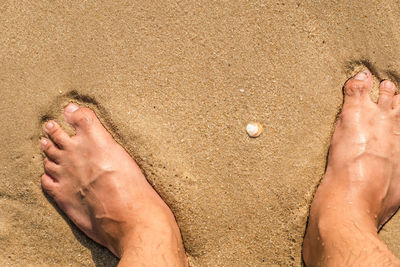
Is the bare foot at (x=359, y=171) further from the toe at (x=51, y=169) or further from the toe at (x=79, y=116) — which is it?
the toe at (x=51, y=169)

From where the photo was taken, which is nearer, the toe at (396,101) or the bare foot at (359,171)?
the bare foot at (359,171)

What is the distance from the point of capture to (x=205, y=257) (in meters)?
2.14

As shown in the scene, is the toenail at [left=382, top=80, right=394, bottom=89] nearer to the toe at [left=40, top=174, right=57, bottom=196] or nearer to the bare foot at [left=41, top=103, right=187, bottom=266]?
the bare foot at [left=41, top=103, right=187, bottom=266]

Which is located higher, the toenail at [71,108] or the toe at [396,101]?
the toe at [396,101]

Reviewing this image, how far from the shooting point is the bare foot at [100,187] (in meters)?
2.09

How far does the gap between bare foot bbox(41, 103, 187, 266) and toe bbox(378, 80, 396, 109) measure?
1.39 metres

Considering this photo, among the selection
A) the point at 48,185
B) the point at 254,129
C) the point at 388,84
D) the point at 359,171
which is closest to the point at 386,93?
the point at 388,84

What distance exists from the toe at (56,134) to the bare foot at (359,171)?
1.47 meters

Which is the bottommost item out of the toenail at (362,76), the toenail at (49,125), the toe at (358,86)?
the toenail at (49,125)

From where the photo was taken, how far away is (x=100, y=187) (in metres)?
2.16

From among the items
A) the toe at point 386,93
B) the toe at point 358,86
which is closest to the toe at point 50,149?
the toe at point 358,86

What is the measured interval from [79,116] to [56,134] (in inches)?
7.1

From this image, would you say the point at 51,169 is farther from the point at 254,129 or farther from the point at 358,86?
the point at 358,86

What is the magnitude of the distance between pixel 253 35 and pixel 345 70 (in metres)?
0.56
